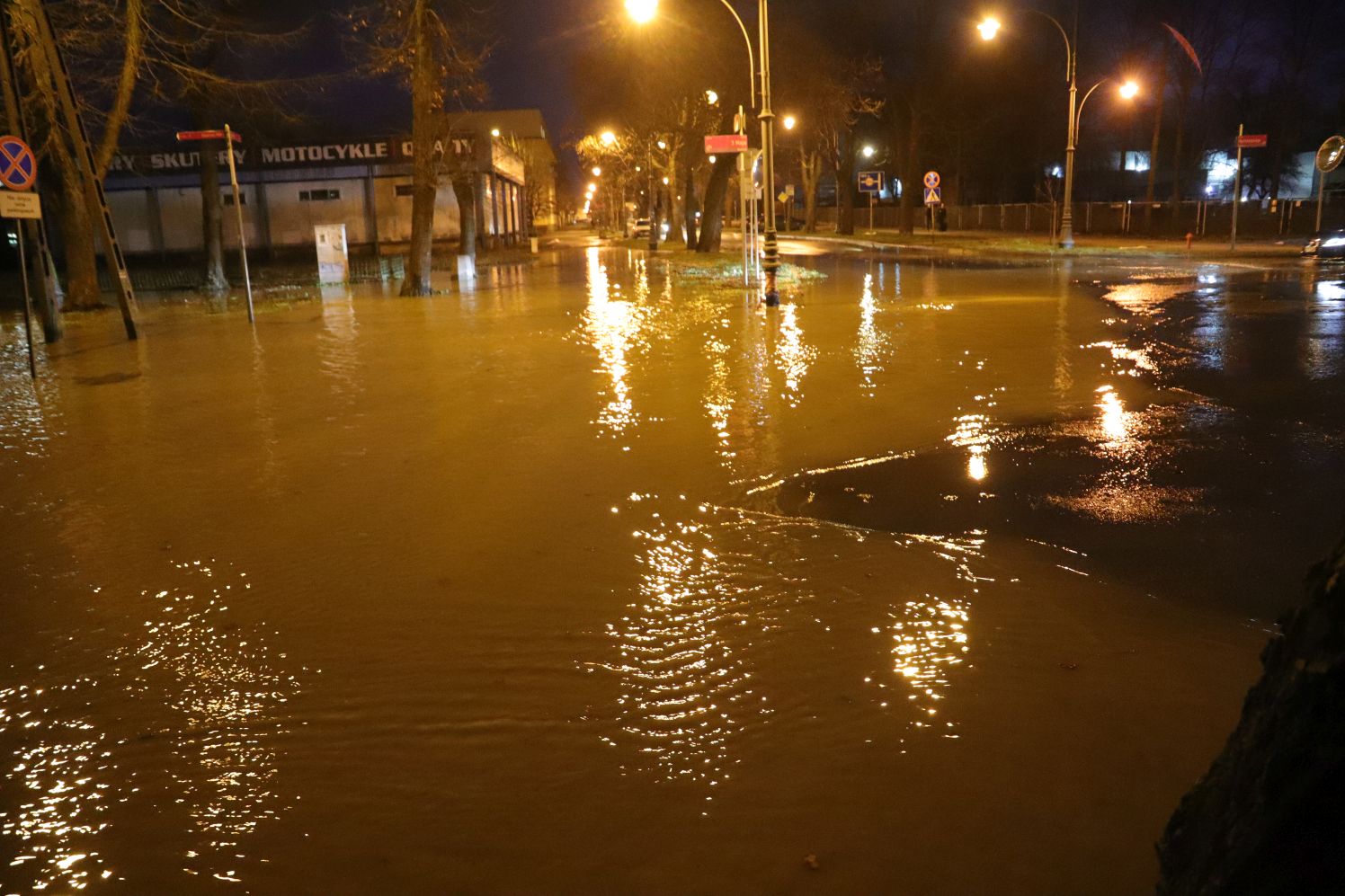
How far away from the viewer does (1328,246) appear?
2841 centimetres

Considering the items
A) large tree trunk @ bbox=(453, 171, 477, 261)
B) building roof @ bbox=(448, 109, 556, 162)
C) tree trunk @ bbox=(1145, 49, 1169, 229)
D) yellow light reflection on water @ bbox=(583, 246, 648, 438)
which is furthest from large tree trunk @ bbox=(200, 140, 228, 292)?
building roof @ bbox=(448, 109, 556, 162)

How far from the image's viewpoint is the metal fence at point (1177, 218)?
43.8 m

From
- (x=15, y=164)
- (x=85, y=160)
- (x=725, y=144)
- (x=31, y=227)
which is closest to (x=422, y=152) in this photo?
(x=725, y=144)

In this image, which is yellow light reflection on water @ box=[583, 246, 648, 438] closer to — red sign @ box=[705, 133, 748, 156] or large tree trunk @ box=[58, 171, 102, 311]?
red sign @ box=[705, 133, 748, 156]

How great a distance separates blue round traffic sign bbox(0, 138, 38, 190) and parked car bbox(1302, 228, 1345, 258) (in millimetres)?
30035

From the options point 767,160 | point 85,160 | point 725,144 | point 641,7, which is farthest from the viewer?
point 641,7

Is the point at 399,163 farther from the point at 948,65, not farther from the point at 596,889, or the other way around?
the point at 596,889

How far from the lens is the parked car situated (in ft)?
92.5

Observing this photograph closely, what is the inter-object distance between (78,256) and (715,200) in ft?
81.1

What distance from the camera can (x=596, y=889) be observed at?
3.08m

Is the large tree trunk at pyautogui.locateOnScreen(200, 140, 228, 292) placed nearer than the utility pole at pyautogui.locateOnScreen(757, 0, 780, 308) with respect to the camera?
No

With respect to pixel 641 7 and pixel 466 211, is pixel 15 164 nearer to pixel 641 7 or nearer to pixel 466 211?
pixel 641 7

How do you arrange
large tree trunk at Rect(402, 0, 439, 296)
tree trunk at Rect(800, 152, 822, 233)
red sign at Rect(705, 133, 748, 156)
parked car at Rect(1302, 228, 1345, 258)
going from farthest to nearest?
tree trunk at Rect(800, 152, 822, 233) < parked car at Rect(1302, 228, 1345, 258) < large tree trunk at Rect(402, 0, 439, 296) < red sign at Rect(705, 133, 748, 156)

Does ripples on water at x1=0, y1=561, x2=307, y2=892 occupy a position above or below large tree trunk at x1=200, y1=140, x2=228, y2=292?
below
